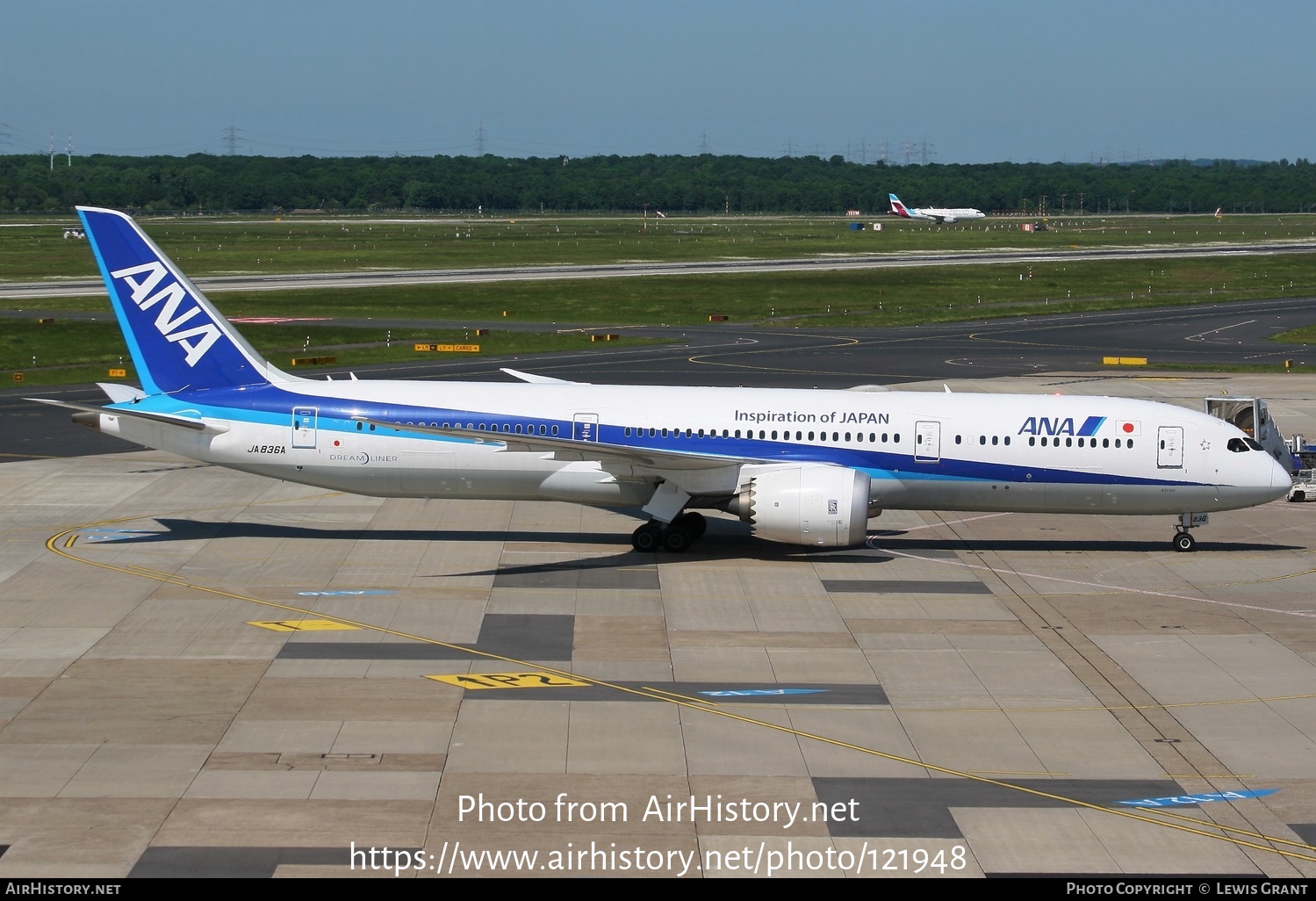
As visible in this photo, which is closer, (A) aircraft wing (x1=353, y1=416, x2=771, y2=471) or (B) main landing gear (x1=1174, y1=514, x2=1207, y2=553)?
(A) aircraft wing (x1=353, y1=416, x2=771, y2=471)

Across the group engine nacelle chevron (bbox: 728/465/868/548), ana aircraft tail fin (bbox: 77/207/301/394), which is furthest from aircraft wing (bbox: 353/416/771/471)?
ana aircraft tail fin (bbox: 77/207/301/394)

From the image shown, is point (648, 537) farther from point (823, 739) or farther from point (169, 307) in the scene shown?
point (169, 307)

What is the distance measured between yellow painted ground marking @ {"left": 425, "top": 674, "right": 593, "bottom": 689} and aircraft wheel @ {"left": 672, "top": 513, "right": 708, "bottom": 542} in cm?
1149

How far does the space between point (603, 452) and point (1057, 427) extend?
12.4 meters

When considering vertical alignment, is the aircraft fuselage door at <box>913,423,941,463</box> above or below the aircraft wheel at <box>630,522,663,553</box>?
above

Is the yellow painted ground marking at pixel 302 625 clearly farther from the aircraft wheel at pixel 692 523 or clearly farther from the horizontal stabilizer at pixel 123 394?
the horizontal stabilizer at pixel 123 394

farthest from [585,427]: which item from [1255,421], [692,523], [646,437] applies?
[1255,421]

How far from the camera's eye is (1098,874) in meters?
19.3

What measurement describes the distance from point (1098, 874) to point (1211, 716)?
7.98 meters

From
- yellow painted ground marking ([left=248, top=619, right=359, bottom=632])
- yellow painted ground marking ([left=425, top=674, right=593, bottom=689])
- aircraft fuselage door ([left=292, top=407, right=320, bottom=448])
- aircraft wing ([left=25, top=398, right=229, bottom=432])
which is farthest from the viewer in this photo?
aircraft fuselage door ([left=292, top=407, right=320, bottom=448])

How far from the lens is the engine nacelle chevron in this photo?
1426 inches

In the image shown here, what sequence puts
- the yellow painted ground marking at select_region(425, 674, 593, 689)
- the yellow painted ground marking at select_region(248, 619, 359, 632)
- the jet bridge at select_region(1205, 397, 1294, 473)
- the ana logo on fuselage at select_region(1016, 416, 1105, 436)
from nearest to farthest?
the yellow painted ground marking at select_region(425, 674, 593, 689) → the yellow painted ground marking at select_region(248, 619, 359, 632) → the ana logo on fuselage at select_region(1016, 416, 1105, 436) → the jet bridge at select_region(1205, 397, 1294, 473)

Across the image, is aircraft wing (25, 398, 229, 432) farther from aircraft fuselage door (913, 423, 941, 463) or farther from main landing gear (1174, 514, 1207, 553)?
main landing gear (1174, 514, 1207, 553)

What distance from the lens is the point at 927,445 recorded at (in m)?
38.5
